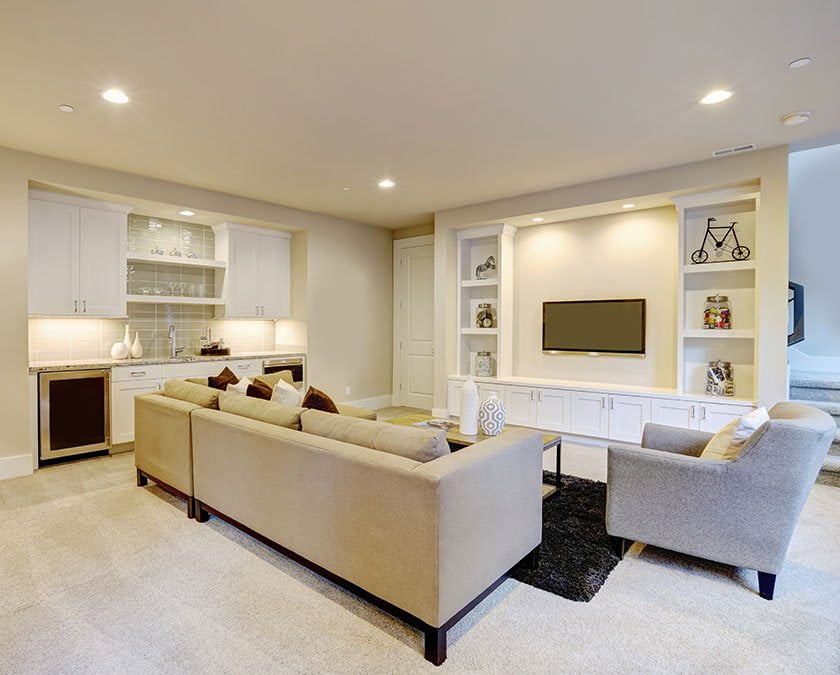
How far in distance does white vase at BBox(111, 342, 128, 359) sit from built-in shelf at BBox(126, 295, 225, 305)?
1.57ft

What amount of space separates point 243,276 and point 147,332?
4.08 ft

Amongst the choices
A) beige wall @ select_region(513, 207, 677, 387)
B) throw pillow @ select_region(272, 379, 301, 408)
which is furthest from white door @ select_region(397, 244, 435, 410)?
throw pillow @ select_region(272, 379, 301, 408)

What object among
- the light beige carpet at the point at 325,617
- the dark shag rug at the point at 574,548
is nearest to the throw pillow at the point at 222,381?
the light beige carpet at the point at 325,617

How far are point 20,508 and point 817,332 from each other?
7.22 m

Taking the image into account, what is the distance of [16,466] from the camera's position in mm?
3918

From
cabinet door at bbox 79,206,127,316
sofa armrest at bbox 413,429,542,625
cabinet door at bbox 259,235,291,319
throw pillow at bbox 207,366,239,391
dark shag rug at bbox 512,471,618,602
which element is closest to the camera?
sofa armrest at bbox 413,429,542,625

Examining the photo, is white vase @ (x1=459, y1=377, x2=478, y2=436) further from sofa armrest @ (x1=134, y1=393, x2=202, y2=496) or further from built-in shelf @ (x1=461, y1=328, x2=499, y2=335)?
built-in shelf @ (x1=461, y1=328, x2=499, y2=335)

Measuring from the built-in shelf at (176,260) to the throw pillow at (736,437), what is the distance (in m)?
5.22

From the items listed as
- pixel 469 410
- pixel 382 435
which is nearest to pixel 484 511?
pixel 382 435

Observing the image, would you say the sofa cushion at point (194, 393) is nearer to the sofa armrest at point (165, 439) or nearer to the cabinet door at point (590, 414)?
the sofa armrest at point (165, 439)

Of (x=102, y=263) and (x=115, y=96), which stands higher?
(x=115, y=96)

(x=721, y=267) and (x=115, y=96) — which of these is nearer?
(x=115, y=96)

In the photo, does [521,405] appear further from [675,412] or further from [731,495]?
[731,495]

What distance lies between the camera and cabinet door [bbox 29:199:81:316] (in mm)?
4172
